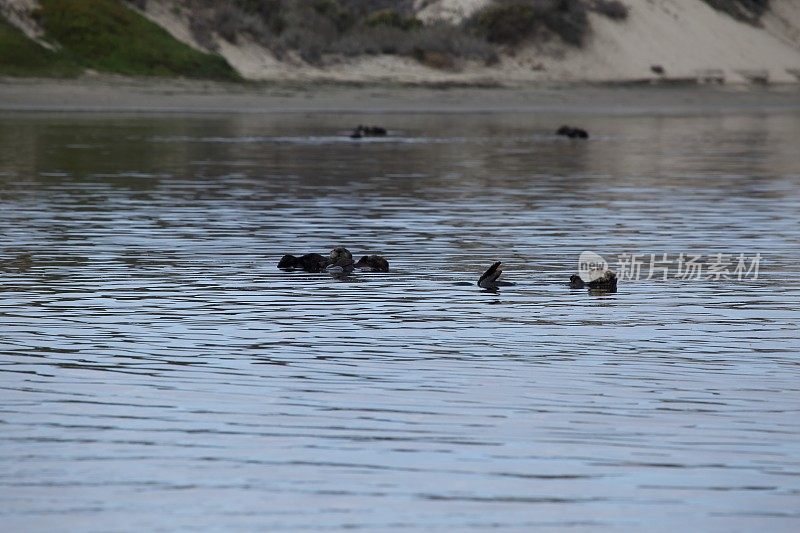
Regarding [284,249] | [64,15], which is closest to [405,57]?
[64,15]

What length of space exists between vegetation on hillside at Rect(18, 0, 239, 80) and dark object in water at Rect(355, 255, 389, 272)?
3724 centimetres

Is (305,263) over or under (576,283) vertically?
under

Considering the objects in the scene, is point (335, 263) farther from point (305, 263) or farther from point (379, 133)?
point (379, 133)

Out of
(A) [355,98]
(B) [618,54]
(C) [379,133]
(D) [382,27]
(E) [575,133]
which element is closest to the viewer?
(C) [379,133]

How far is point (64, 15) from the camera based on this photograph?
179ft

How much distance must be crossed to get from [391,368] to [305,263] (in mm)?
5369

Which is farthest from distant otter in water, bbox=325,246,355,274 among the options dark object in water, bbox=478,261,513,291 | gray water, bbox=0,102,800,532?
dark object in water, bbox=478,261,513,291

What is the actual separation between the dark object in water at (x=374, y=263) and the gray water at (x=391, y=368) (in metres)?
0.21

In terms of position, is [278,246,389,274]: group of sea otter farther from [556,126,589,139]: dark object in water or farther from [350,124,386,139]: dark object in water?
[556,126,589,139]: dark object in water

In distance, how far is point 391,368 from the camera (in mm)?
10172

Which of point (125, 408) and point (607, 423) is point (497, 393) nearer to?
point (607, 423)

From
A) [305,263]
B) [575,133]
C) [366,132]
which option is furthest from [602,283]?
[575,133]

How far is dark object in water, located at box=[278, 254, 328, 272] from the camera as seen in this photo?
Answer: 1541cm

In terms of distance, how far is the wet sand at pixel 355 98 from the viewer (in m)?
49.2
